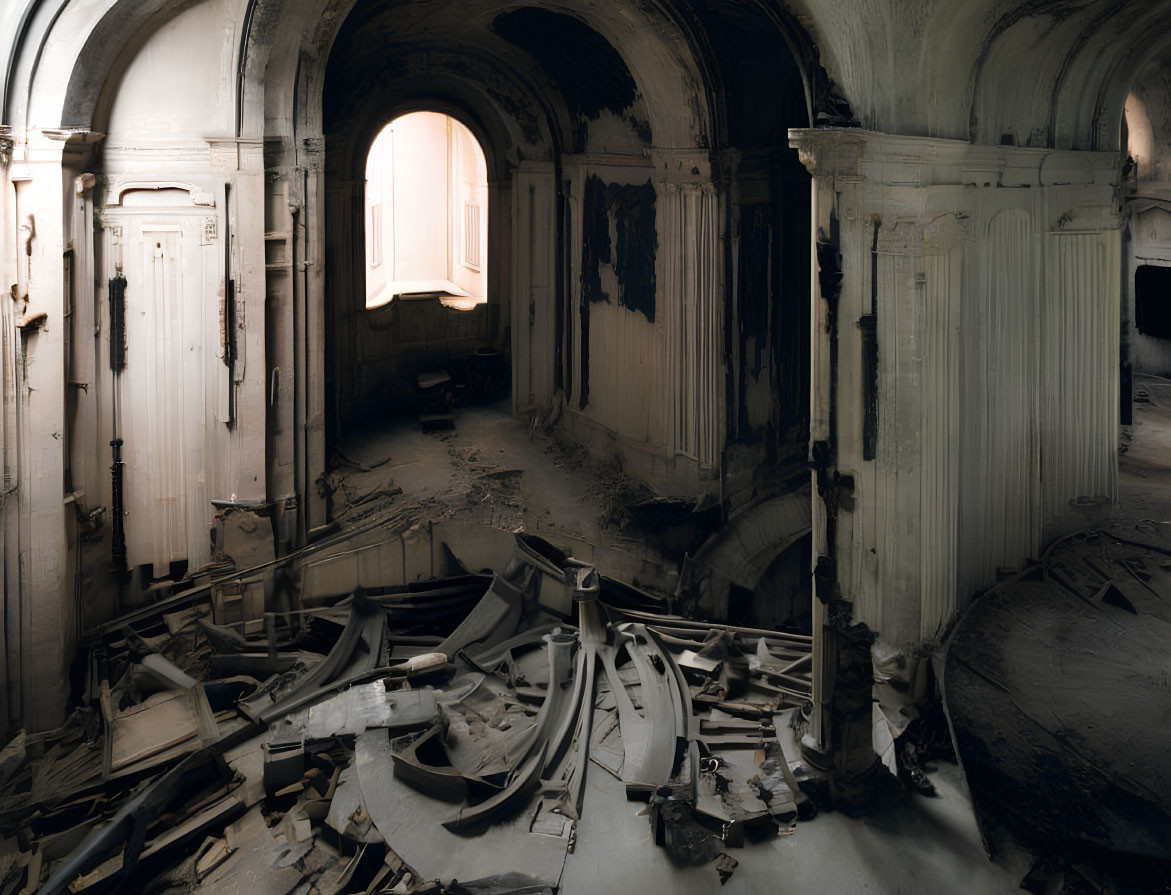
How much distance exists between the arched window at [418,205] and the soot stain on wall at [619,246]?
18.9 ft

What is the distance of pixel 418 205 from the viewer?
61.3 feet

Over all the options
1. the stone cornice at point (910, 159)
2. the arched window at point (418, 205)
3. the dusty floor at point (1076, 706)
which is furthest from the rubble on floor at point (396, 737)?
the arched window at point (418, 205)

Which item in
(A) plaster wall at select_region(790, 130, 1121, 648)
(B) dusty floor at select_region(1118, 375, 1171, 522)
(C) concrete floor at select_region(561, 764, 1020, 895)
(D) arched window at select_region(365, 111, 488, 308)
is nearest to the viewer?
(C) concrete floor at select_region(561, 764, 1020, 895)

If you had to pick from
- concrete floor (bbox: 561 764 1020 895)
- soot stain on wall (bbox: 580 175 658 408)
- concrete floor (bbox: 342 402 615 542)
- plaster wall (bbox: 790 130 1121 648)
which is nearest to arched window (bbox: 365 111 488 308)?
concrete floor (bbox: 342 402 615 542)

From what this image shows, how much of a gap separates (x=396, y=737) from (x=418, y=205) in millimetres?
12796

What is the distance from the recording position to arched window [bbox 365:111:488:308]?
59.1ft

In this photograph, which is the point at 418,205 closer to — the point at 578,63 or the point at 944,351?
the point at 578,63

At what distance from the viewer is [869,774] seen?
6289 mm

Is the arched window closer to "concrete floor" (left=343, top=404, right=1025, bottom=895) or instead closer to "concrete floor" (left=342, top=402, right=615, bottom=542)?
"concrete floor" (left=342, top=402, right=615, bottom=542)

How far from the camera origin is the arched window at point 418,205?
59.1 feet

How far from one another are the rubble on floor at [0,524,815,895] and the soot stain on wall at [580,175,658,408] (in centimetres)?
302

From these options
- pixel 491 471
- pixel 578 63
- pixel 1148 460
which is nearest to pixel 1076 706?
pixel 1148 460

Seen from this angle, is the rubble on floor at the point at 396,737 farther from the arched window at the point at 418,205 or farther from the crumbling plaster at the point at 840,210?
the arched window at the point at 418,205

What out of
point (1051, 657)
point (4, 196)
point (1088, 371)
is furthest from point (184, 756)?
point (1088, 371)
